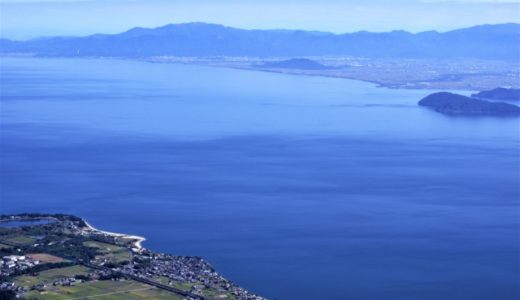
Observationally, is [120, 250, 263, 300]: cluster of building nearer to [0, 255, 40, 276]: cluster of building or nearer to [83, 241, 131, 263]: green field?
[83, 241, 131, 263]: green field

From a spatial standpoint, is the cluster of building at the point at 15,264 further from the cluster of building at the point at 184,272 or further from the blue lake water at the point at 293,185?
the blue lake water at the point at 293,185

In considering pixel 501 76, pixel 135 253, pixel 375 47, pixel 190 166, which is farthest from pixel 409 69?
pixel 135 253

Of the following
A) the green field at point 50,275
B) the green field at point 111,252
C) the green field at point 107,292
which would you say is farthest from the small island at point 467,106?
the green field at point 107,292

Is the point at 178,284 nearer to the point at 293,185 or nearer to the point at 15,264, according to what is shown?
the point at 15,264

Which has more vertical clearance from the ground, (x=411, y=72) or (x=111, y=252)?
(x=411, y=72)

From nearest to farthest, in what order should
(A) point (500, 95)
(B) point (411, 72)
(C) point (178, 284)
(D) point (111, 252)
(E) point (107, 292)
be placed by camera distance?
1. (E) point (107, 292)
2. (C) point (178, 284)
3. (D) point (111, 252)
4. (A) point (500, 95)
5. (B) point (411, 72)

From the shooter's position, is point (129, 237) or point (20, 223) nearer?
point (129, 237)

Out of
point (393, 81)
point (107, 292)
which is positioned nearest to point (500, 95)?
point (393, 81)

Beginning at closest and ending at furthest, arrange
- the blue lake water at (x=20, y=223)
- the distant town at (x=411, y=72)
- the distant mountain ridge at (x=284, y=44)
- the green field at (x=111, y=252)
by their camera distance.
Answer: the green field at (x=111, y=252)
the blue lake water at (x=20, y=223)
the distant town at (x=411, y=72)
the distant mountain ridge at (x=284, y=44)
